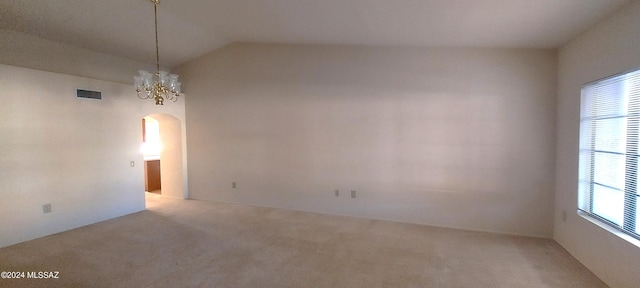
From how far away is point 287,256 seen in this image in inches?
126

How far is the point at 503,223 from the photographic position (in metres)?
3.98

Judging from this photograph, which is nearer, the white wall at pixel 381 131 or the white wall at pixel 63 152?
the white wall at pixel 63 152

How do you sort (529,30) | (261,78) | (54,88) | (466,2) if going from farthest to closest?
(261,78), (54,88), (529,30), (466,2)

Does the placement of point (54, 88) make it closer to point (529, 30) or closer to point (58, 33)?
point (58, 33)

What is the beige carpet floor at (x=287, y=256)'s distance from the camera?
105 inches

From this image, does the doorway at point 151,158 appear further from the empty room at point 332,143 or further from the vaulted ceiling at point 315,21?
the vaulted ceiling at point 315,21

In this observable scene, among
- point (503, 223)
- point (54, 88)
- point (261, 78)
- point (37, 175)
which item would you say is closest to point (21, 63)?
point (54, 88)

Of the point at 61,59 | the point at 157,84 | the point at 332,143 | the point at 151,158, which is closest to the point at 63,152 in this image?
the point at 61,59

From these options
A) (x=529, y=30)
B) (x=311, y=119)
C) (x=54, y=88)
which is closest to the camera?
(x=529, y=30)

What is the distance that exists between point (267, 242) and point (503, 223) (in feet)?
11.8

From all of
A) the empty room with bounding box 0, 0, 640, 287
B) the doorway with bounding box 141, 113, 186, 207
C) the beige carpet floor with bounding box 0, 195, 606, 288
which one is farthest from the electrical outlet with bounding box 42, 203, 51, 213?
the doorway with bounding box 141, 113, 186, 207

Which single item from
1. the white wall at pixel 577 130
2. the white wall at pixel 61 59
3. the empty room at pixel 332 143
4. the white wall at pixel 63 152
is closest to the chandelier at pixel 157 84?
the empty room at pixel 332 143

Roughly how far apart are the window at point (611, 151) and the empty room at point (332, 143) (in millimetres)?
23

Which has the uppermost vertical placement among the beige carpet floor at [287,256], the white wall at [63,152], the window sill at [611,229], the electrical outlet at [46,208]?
the white wall at [63,152]
